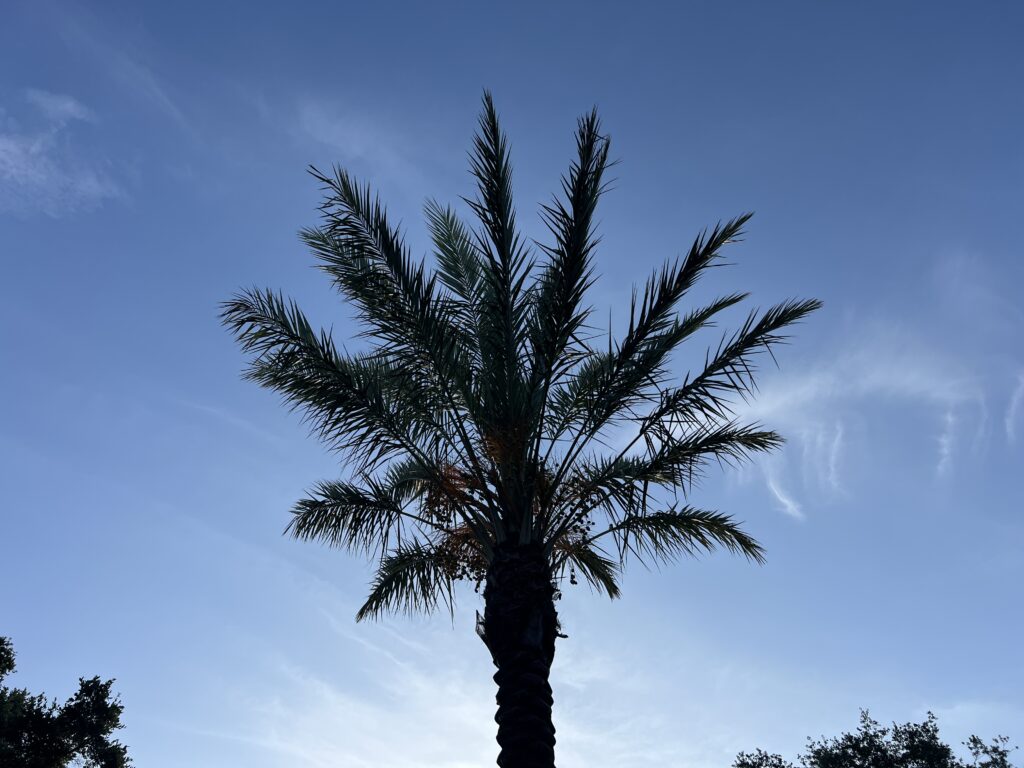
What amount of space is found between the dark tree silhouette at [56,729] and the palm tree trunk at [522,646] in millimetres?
19585

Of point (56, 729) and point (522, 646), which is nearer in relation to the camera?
point (522, 646)

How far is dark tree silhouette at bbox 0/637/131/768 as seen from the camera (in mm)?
21594

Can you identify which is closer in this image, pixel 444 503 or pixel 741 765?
pixel 444 503

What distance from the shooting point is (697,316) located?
32.6ft

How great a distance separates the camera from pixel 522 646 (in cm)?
852

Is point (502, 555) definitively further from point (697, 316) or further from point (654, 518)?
point (697, 316)

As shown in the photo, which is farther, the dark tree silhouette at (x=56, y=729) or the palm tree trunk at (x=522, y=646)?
the dark tree silhouette at (x=56, y=729)

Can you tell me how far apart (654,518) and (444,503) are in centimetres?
291

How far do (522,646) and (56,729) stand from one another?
67.5ft

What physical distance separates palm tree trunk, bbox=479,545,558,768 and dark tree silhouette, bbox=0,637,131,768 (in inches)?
771

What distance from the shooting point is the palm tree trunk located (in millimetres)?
8039

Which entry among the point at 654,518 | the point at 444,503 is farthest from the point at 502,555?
the point at 654,518

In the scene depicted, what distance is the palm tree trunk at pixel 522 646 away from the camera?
316 inches

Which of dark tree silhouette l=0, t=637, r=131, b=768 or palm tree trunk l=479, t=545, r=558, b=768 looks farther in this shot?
dark tree silhouette l=0, t=637, r=131, b=768
